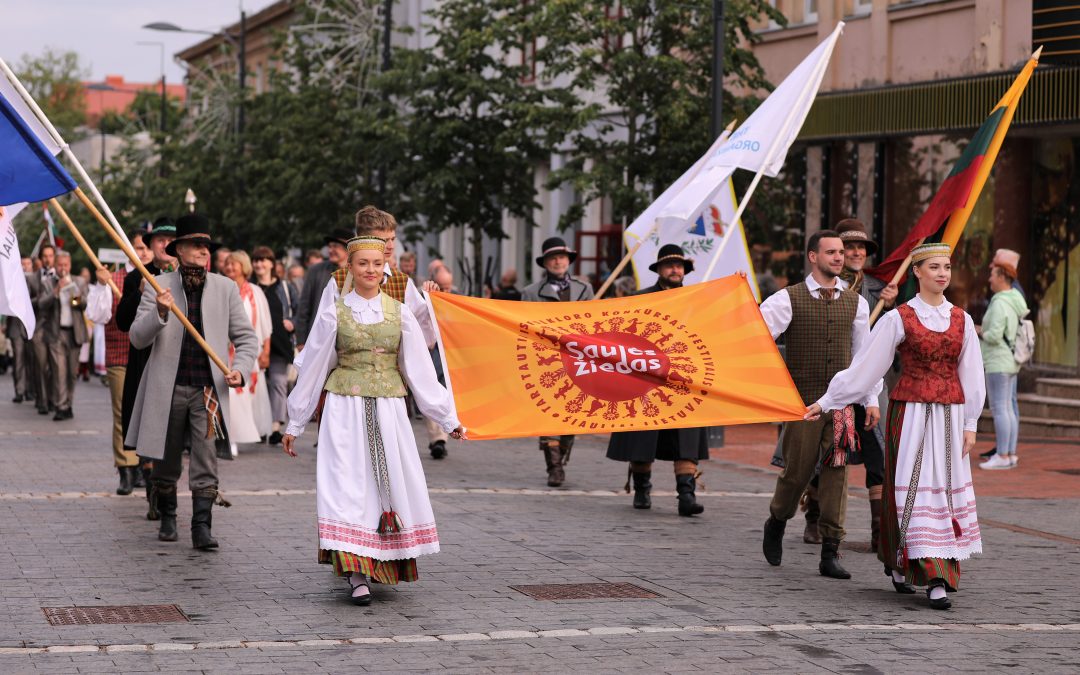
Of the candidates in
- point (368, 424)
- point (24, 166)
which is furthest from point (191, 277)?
point (368, 424)

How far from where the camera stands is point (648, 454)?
1281 centimetres

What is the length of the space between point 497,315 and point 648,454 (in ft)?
9.56

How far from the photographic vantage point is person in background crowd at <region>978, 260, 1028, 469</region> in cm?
1708

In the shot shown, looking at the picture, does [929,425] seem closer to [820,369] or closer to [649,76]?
[820,369]

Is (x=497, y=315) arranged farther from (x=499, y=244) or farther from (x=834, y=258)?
(x=499, y=244)

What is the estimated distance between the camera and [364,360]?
9.10m

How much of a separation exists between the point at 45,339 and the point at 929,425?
16.1m

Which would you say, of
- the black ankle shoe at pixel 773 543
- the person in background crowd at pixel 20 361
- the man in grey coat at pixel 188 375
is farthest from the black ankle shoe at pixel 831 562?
the person in background crowd at pixel 20 361

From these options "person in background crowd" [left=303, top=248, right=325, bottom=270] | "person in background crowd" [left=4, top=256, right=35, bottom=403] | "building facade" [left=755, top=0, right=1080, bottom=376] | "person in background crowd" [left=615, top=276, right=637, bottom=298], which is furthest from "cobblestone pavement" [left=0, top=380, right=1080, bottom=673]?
"person in background crowd" [left=303, top=248, right=325, bottom=270]

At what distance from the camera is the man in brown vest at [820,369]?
32.6 ft

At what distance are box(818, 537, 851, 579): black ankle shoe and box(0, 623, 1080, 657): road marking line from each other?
142 cm

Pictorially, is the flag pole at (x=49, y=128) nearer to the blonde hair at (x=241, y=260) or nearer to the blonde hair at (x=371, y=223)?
the blonde hair at (x=371, y=223)

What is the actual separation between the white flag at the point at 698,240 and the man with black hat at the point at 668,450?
3.59 feet

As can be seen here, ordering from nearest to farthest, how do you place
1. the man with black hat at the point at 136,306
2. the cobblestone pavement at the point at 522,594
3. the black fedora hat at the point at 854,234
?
the cobblestone pavement at the point at 522,594, the black fedora hat at the point at 854,234, the man with black hat at the point at 136,306
